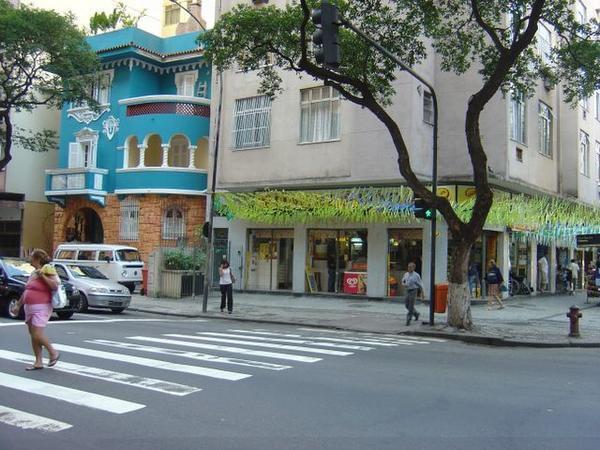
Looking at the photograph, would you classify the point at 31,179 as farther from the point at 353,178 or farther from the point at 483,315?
the point at 483,315

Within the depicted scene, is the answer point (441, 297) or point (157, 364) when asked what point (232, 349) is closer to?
point (157, 364)

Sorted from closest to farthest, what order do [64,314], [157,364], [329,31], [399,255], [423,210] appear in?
Answer: [157,364], [329,31], [423,210], [64,314], [399,255]

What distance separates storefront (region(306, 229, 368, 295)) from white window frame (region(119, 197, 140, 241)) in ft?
28.6

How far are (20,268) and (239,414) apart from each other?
→ 11.9m

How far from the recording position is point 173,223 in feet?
93.7

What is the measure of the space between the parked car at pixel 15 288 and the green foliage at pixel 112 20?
2497 centimetres

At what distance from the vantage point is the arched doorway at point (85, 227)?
104ft

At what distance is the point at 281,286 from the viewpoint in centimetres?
2619

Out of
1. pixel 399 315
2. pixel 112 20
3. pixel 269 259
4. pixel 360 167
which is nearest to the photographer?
pixel 399 315

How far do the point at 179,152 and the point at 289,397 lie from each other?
2391 centimetres

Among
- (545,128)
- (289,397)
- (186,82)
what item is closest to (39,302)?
(289,397)

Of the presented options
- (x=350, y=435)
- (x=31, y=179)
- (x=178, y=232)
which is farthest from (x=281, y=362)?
(x=31, y=179)

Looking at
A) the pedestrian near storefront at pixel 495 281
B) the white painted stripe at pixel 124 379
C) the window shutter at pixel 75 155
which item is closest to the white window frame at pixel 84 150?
the window shutter at pixel 75 155

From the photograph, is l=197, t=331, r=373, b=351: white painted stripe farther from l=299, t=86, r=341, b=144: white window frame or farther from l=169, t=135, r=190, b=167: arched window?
l=169, t=135, r=190, b=167: arched window
